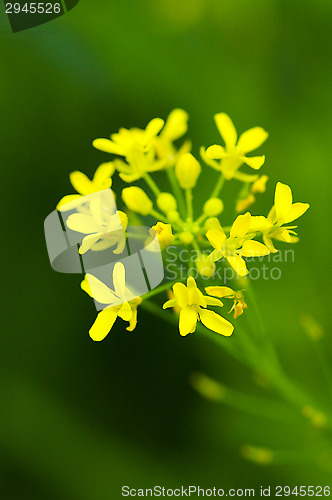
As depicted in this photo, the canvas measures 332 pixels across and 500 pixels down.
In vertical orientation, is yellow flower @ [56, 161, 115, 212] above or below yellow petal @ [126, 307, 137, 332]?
above

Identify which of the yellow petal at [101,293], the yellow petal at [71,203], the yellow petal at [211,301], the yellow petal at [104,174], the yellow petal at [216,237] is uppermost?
the yellow petal at [104,174]

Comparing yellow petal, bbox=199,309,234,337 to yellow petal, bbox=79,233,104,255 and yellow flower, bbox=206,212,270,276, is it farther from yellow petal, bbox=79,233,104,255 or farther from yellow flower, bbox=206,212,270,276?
yellow petal, bbox=79,233,104,255

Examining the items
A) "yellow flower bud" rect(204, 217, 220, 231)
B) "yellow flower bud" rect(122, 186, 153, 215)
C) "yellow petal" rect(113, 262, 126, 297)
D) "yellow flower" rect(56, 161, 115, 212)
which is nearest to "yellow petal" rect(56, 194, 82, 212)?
"yellow flower" rect(56, 161, 115, 212)

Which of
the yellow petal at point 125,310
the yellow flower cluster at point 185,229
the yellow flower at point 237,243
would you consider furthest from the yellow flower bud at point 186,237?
the yellow petal at point 125,310

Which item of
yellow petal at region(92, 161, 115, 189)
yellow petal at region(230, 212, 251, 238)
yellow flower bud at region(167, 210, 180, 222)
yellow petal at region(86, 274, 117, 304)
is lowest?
yellow petal at region(86, 274, 117, 304)

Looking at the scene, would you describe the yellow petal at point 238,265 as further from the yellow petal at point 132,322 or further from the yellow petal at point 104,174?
the yellow petal at point 104,174

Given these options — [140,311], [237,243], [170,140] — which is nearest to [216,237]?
[237,243]

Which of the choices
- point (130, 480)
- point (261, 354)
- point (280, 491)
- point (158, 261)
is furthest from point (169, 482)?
point (158, 261)
